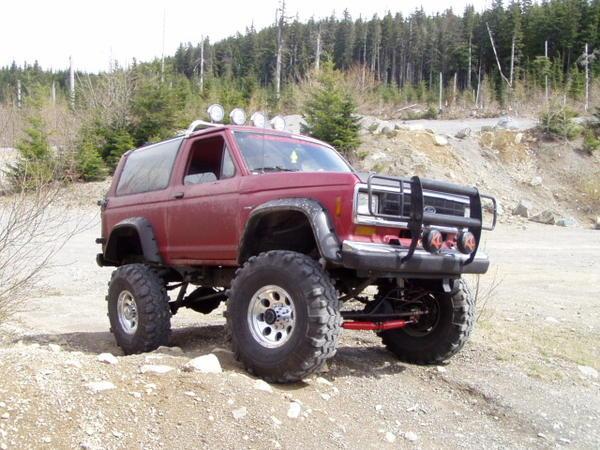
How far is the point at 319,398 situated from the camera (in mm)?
4477

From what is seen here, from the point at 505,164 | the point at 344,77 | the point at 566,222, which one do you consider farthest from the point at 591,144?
the point at 344,77

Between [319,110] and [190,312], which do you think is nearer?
[190,312]

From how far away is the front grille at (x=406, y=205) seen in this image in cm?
465

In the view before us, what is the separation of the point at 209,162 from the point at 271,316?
209cm

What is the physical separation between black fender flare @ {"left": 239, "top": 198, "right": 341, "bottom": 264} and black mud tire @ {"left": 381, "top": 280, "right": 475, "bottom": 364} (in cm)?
161

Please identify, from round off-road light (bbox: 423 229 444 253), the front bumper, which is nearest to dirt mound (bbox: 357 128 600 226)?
the front bumper

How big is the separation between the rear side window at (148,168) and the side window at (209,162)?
10.5 inches

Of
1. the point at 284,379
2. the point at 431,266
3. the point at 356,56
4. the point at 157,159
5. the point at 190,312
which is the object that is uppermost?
the point at 356,56

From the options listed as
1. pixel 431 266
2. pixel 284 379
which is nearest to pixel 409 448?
pixel 284 379

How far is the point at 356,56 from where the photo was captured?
83125mm

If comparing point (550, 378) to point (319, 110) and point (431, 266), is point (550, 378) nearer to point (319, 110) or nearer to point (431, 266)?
point (431, 266)

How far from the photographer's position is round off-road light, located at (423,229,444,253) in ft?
15.3

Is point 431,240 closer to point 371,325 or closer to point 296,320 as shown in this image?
point 371,325

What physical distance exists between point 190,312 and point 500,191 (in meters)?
19.3
